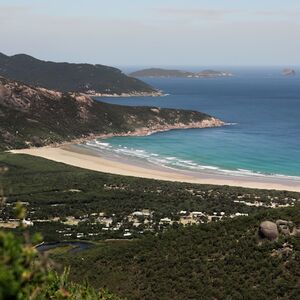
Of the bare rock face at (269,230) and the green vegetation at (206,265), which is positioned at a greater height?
the bare rock face at (269,230)

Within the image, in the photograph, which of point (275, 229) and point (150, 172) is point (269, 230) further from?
point (150, 172)

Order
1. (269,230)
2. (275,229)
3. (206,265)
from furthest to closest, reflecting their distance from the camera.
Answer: (275,229), (269,230), (206,265)

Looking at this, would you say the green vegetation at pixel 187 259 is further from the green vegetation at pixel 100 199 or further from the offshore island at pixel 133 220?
the green vegetation at pixel 100 199

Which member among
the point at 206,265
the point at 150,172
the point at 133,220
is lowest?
the point at 133,220

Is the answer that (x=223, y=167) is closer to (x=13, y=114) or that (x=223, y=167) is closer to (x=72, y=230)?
(x=72, y=230)

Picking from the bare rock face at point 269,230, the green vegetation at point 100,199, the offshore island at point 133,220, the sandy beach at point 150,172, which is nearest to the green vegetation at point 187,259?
the offshore island at point 133,220

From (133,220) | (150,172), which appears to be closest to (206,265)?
(133,220)

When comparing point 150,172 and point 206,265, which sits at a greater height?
point 206,265
